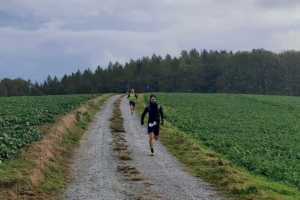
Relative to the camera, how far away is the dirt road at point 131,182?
1501 centimetres

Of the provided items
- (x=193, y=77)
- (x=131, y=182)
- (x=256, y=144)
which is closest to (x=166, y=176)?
(x=131, y=182)

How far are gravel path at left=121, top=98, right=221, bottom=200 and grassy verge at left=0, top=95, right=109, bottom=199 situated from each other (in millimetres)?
2720

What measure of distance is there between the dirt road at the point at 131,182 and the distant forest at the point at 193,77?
12433 centimetres

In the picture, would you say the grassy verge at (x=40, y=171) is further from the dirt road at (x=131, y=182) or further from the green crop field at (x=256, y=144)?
the green crop field at (x=256, y=144)

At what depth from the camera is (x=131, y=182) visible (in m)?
16.8

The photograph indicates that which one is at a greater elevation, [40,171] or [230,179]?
[40,171]

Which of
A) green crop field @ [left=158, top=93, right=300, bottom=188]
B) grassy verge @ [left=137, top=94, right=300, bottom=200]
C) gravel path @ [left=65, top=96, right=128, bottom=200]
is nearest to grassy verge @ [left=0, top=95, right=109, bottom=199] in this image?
gravel path @ [left=65, top=96, right=128, bottom=200]

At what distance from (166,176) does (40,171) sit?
3981mm

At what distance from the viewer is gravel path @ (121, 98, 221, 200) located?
49.5 feet

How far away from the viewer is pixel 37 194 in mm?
14664

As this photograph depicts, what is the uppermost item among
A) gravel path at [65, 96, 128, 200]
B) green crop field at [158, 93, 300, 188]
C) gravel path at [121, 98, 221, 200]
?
gravel path at [65, 96, 128, 200]

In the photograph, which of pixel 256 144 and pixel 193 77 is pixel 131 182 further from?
pixel 193 77

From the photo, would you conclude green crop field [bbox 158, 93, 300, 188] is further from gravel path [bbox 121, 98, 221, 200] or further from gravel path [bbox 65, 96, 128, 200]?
gravel path [bbox 65, 96, 128, 200]

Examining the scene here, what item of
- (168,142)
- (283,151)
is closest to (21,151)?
(168,142)
